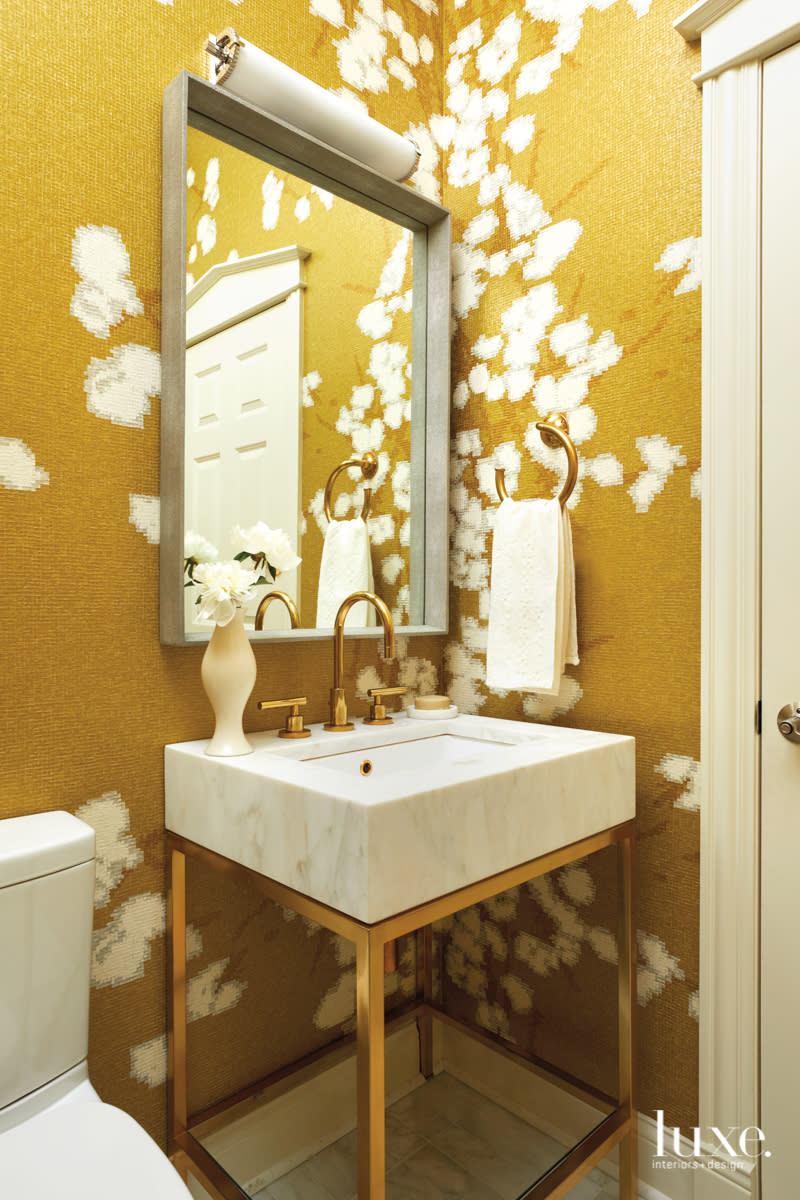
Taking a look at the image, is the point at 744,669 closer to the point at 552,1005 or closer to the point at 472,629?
the point at 472,629

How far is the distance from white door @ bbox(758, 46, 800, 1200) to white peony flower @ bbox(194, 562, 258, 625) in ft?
2.76

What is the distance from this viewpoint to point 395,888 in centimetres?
87

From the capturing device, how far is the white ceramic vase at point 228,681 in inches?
44.4

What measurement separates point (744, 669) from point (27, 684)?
1.12m

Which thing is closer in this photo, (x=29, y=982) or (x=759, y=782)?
(x=29, y=982)

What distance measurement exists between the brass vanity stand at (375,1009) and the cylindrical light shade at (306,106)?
1291mm

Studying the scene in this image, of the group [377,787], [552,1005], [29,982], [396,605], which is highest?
[396,605]

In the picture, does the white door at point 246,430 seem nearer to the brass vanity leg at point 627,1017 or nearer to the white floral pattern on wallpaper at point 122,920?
the white floral pattern on wallpaper at point 122,920

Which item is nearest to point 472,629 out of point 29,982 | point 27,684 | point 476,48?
point 27,684

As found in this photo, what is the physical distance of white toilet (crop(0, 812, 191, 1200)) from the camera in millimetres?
786

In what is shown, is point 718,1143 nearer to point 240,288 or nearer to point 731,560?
point 731,560

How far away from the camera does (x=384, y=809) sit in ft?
2.81

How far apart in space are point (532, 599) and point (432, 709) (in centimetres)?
32

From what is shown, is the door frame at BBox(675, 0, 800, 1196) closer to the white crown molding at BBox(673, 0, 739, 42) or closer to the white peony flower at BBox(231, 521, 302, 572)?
the white crown molding at BBox(673, 0, 739, 42)
